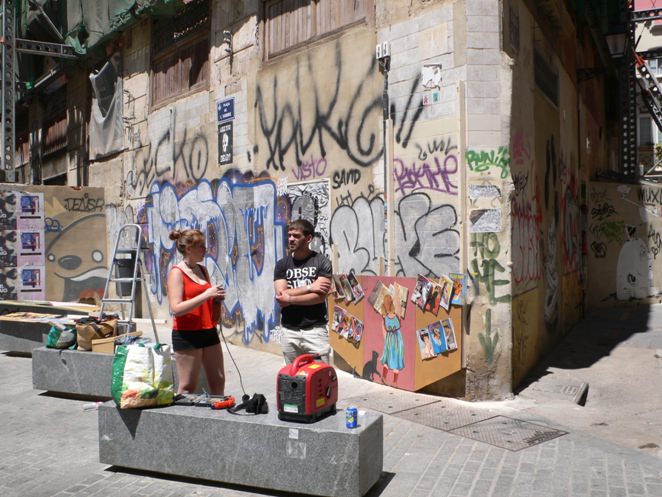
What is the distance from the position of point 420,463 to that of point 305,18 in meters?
5.88

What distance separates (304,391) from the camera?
→ 3.99m

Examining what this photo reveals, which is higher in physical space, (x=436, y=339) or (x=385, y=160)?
(x=385, y=160)

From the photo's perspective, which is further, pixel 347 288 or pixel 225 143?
pixel 225 143

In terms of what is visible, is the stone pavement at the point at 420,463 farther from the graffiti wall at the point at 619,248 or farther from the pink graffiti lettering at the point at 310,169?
the graffiti wall at the point at 619,248

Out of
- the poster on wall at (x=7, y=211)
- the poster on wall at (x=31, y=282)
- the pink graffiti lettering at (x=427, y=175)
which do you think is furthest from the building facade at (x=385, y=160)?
the poster on wall at (x=7, y=211)

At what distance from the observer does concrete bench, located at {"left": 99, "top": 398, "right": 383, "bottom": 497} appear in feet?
12.8

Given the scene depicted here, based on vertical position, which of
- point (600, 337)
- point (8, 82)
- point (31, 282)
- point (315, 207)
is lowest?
point (600, 337)

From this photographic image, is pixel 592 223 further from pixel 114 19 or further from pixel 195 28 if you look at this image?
pixel 114 19

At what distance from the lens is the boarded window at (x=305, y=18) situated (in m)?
7.62

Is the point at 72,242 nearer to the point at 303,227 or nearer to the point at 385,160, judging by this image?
the point at 385,160

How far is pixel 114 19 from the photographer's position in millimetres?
12086

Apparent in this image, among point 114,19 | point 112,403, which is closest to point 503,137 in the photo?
point 112,403

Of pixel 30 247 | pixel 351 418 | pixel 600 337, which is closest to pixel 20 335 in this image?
pixel 30 247

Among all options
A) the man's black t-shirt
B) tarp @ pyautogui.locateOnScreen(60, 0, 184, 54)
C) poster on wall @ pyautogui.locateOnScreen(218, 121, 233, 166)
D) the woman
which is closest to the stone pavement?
the woman
